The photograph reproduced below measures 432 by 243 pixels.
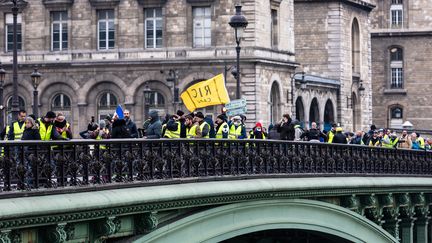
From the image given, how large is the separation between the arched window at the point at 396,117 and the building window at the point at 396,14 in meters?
5.55

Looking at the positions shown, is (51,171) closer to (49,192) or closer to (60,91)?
(49,192)

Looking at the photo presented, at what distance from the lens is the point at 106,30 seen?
73.4 m

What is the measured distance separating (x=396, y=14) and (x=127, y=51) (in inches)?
1625

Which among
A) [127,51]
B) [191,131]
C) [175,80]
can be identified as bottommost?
[191,131]

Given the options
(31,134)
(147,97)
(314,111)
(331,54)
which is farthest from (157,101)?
(31,134)

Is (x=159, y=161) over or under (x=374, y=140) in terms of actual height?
under

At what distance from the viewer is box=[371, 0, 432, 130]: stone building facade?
359 ft

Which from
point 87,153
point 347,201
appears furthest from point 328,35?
point 87,153

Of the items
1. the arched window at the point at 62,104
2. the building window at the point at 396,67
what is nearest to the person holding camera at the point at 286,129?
the arched window at the point at 62,104

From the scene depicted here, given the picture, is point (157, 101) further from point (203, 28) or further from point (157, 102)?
point (203, 28)

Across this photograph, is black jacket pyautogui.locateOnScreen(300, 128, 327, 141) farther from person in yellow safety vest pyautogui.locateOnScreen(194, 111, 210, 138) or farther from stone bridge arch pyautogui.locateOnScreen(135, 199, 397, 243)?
person in yellow safety vest pyautogui.locateOnScreen(194, 111, 210, 138)

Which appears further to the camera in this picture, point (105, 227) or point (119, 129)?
point (119, 129)

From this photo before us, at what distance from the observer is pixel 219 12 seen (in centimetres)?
7175

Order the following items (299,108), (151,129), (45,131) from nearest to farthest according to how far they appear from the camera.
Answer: (45,131) < (151,129) < (299,108)
